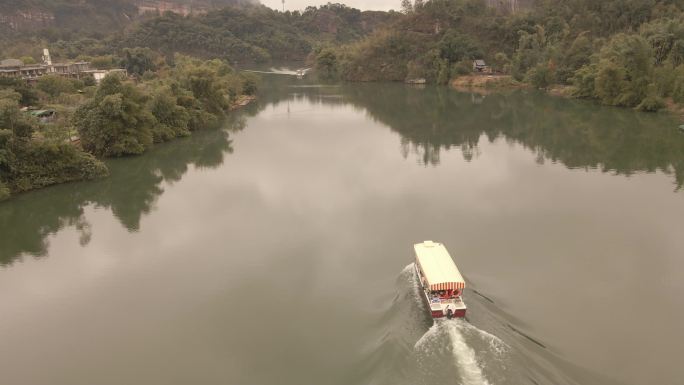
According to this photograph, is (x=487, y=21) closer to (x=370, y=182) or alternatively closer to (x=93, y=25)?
(x=370, y=182)

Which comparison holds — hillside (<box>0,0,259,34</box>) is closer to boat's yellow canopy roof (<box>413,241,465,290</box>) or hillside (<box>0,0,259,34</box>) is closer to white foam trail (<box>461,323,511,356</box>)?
boat's yellow canopy roof (<box>413,241,465,290</box>)

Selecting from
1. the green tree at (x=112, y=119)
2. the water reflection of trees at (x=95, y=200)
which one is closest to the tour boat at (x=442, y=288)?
the water reflection of trees at (x=95, y=200)

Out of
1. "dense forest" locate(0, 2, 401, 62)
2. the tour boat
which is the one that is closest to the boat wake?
the tour boat

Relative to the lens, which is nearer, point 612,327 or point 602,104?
point 612,327

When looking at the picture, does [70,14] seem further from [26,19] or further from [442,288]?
[442,288]

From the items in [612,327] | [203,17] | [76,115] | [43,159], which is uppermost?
[203,17]

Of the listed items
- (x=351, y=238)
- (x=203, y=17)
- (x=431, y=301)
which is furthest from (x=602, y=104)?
(x=203, y=17)

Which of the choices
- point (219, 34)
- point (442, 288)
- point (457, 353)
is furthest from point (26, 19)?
point (457, 353)
